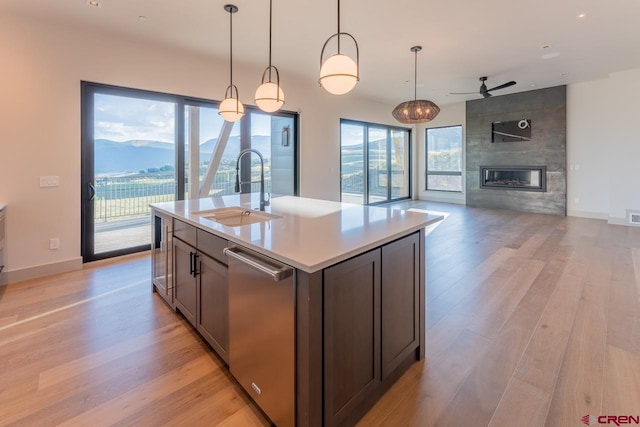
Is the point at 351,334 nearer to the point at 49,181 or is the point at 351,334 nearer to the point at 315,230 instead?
the point at 315,230

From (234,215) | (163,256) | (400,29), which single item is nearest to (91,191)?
(163,256)

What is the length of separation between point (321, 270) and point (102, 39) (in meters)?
4.52

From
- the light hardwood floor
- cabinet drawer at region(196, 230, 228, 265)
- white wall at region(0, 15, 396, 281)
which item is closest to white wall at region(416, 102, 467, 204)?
the light hardwood floor

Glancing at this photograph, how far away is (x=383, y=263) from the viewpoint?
1706 mm

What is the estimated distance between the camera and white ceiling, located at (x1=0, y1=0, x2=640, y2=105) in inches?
137

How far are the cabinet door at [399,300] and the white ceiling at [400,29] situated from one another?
294cm

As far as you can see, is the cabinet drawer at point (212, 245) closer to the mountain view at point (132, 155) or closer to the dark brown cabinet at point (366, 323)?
the dark brown cabinet at point (366, 323)

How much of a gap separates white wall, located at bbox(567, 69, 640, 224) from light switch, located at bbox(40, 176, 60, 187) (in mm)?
9584

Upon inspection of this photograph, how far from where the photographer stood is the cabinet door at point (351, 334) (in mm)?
1393

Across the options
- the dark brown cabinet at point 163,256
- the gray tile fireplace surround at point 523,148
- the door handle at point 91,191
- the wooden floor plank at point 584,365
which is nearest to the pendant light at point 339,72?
the dark brown cabinet at point 163,256

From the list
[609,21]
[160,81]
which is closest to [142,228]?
[160,81]

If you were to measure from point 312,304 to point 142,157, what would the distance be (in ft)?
14.0

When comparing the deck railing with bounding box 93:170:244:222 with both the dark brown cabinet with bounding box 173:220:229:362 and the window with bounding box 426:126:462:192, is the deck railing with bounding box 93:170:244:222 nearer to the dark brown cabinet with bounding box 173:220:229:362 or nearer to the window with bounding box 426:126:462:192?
the dark brown cabinet with bounding box 173:220:229:362

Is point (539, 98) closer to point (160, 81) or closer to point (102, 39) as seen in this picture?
point (160, 81)
